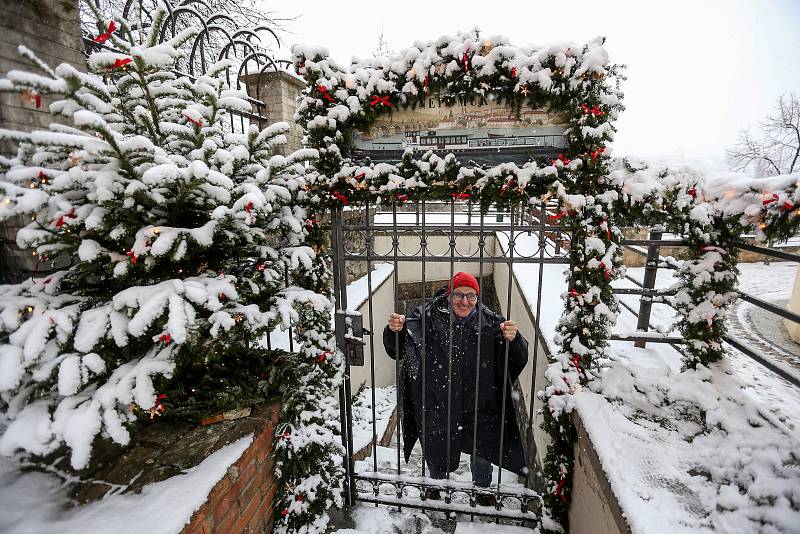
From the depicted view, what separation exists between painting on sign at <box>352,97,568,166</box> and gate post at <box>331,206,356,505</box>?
0.77 metres

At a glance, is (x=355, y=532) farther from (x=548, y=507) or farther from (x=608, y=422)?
(x=608, y=422)

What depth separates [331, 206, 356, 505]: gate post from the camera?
8.18 feet

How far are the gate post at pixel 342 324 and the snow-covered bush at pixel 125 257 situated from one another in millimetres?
559

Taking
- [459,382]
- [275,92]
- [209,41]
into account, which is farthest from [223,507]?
[209,41]

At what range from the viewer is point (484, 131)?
2262 millimetres

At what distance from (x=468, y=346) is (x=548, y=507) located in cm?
120

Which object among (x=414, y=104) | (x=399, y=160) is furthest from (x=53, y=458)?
(x=414, y=104)

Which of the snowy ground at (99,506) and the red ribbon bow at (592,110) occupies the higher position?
the red ribbon bow at (592,110)

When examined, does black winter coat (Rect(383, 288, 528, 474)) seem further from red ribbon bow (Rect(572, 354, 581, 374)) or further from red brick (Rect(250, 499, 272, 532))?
red brick (Rect(250, 499, 272, 532))

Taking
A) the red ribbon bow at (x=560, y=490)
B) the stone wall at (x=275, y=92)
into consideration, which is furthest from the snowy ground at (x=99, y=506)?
the stone wall at (x=275, y=92)

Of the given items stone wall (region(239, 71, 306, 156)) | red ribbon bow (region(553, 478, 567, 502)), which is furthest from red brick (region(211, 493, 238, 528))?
stone wall (region(239, 71, 306, 156))

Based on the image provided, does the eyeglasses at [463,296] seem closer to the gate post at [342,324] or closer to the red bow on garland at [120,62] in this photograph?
the gate post at [342,324]

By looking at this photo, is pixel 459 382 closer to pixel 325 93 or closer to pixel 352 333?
pixel 352 333

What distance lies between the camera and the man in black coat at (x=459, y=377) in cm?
276
